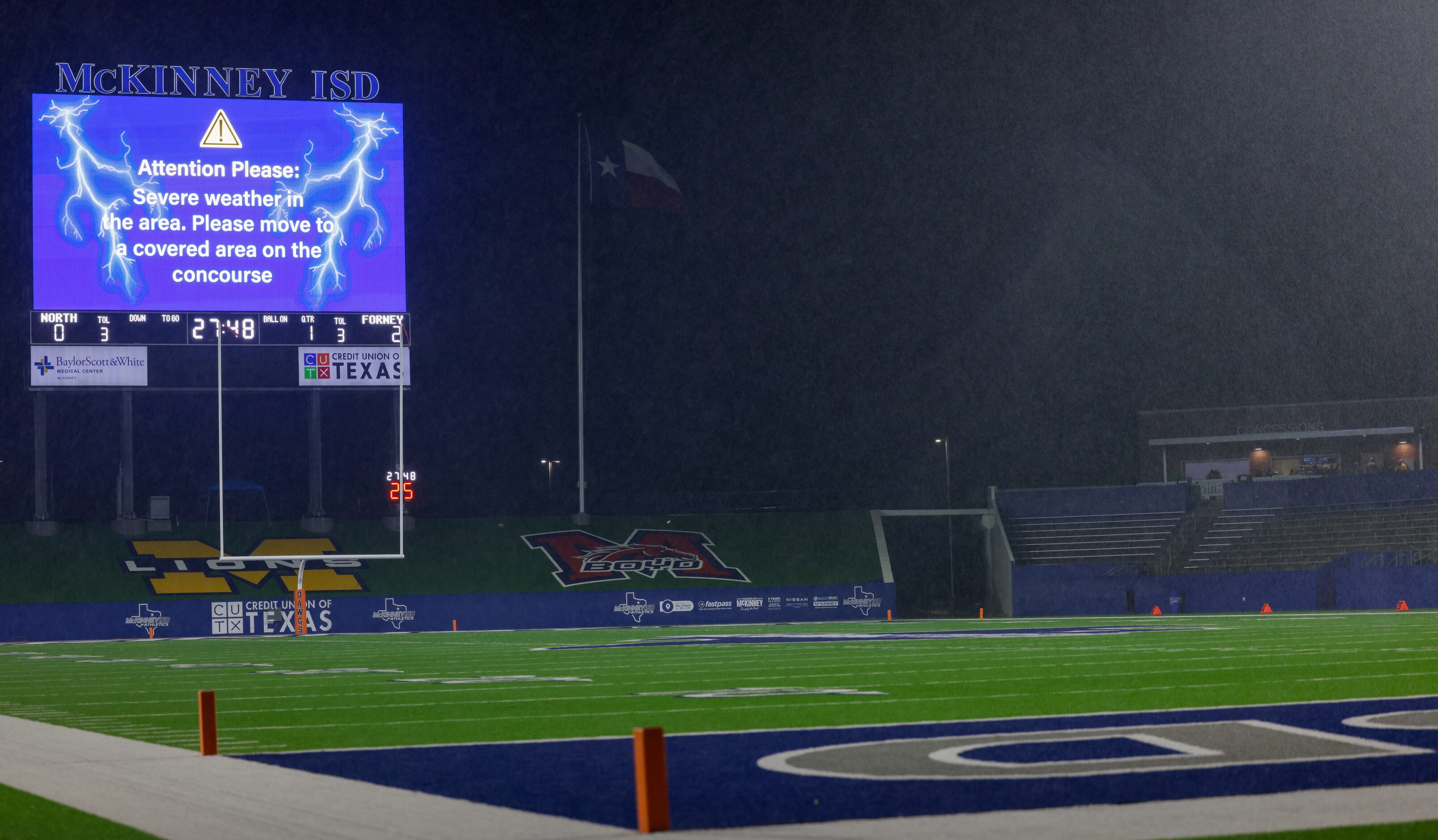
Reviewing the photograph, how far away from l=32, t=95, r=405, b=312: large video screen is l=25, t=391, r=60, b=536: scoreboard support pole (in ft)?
13.0

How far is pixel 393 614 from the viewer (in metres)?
32.9

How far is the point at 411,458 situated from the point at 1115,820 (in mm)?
40083

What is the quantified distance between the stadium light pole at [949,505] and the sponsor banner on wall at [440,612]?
4.99 meters

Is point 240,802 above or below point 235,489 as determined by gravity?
below

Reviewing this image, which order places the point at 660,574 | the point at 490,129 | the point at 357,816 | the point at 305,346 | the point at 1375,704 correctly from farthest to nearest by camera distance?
the point at 490,129 → the point at 660,574 → the point at 305,346 → the point at 1375,704 → the point at 357,816

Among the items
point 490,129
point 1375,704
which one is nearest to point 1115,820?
point 1375,704

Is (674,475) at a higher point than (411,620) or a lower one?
higher

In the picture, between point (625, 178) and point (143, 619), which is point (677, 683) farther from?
point (625, 178)

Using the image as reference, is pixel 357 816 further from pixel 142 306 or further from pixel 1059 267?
pixel 1059 267

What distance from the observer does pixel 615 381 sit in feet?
146

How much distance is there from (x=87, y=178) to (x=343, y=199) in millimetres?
4971

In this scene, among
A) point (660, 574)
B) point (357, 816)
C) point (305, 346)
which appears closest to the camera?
point (357, 816)

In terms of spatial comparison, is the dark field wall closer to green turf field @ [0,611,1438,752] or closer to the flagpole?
the flagpole

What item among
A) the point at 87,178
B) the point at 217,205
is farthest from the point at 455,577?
the point at 87,178
